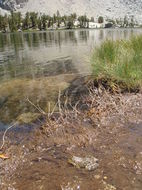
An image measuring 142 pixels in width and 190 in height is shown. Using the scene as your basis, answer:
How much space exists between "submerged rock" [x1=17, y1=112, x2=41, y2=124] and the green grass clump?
266 centimetres

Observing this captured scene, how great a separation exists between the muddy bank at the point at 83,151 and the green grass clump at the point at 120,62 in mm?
1138

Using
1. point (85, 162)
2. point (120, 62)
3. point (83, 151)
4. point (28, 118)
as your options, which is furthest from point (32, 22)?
point (85, 162)

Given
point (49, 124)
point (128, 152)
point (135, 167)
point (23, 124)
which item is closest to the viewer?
point (135, 167)

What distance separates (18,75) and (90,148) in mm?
10138

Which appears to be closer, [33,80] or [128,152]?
[128,152]

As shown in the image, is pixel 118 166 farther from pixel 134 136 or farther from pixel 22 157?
pixel 22 157

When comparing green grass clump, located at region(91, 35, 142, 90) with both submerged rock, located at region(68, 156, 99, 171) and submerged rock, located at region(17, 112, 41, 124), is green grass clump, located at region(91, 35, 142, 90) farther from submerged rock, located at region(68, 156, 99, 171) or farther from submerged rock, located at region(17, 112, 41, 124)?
submerged rock, located at region(68, 156, 99, 171)

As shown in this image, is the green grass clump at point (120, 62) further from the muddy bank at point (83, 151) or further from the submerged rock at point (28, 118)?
the submerged rock at point (28, 118)

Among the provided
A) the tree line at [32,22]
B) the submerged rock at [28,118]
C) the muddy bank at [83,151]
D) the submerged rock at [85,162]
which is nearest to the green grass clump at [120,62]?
the muddy bank at [83,151]

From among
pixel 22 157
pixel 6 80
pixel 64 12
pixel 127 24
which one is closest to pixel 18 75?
pixel 6 80

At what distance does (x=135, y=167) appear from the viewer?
4.62 m

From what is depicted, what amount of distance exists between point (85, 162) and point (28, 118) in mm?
3413

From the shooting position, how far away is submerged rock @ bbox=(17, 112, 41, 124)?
7618 mm

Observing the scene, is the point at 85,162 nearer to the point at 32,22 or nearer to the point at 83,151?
the point at 83,151
